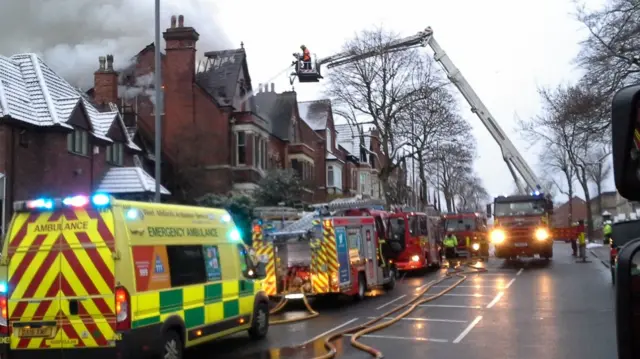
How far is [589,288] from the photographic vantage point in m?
19.7

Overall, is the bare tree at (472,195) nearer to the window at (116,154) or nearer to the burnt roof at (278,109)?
the burnt roof at (278,109)

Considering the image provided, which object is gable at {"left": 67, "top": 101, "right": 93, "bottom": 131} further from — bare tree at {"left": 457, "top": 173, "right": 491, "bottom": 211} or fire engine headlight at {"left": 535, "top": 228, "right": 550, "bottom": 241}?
bare tree at {"left": 457, "top": 173, "right": 491, "bottom": 211}

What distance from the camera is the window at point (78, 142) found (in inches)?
970

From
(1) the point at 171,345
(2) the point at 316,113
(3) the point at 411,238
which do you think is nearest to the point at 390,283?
(3) the point at 411,238

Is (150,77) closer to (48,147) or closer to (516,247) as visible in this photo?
(48,147)

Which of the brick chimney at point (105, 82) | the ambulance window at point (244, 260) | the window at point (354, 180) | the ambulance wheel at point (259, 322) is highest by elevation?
the brick chimney at point (105, 82)

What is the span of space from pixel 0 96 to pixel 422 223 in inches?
632

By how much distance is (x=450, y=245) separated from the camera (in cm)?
3303

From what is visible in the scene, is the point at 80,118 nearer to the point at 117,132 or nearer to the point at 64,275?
the point at 117,132

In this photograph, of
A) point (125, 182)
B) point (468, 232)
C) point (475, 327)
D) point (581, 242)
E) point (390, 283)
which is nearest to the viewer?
point (475, 327)

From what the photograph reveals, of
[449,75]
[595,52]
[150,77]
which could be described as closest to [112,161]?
[150,77]

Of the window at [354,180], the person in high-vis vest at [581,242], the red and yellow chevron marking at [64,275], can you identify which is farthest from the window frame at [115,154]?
the window at [354,180]

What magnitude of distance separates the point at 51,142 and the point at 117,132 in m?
5.46

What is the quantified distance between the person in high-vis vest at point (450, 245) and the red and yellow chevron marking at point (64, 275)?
86.1ft
